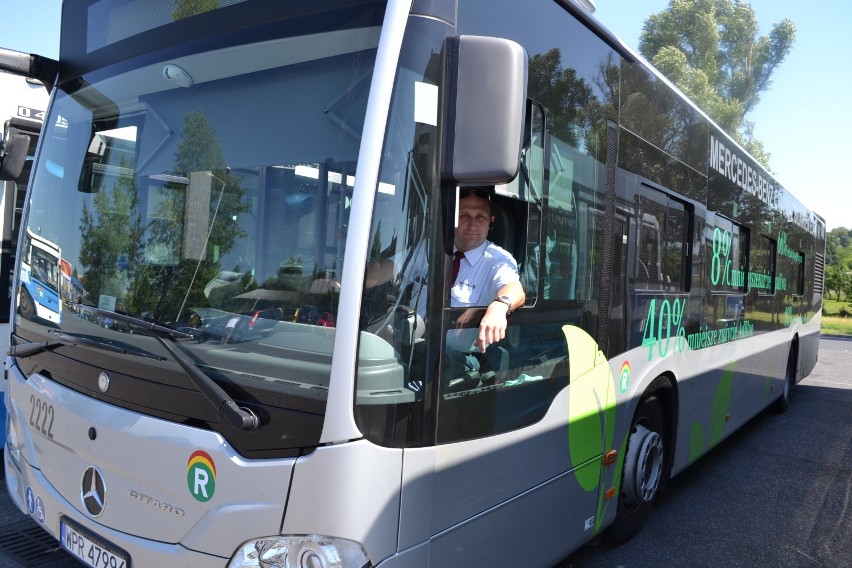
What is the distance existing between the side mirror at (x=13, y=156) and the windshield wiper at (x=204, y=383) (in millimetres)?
1394

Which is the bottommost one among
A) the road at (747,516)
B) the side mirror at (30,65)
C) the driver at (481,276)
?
the road at (747,516)

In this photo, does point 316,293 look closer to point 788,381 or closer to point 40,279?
point 40,279

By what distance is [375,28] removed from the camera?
7.42 ft

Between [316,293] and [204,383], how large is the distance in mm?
468

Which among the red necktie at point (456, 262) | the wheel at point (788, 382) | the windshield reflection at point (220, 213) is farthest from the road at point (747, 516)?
the red necktie at point (456, 262)

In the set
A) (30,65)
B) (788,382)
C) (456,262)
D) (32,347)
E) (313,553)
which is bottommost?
(788,382)

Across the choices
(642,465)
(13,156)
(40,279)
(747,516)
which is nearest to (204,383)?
(40,279)

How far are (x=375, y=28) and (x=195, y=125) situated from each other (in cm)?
83

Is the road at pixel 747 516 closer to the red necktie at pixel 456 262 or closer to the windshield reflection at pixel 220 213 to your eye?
the windshield reflection at pixel 220 213

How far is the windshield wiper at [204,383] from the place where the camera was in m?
2.18

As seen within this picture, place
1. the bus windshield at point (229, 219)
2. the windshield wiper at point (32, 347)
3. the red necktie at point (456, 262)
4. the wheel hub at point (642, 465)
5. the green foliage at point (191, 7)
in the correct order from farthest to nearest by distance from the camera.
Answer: the wheel hub at point (642, 465)
the windshield wiper at point (32, 347)
the green foliage at point (191, 7)
the red necktie at point (456, 262)
the bus windshield at point (229, 219)

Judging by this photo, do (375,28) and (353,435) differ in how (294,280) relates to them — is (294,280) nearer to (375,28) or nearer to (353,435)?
(353,435)

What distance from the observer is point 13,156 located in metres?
3.39

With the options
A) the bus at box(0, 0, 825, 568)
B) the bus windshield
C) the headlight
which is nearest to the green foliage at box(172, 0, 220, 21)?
the bus at box(0, 0, 825, 568)
